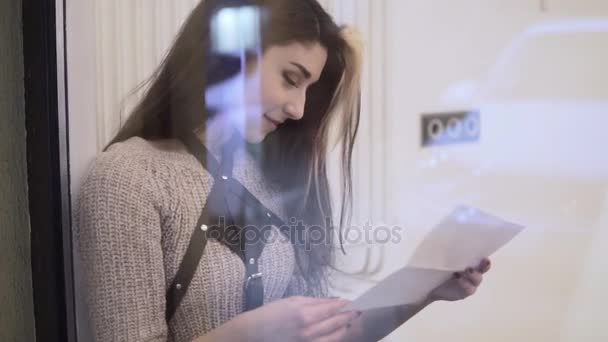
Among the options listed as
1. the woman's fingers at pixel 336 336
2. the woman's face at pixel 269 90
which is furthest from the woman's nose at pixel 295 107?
the woman's fingers at pixel 336 336

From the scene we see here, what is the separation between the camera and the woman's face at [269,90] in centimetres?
60

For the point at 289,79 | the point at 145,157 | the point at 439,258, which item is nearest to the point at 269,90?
the point at 289,79

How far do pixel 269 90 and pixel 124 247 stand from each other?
0.63 ft

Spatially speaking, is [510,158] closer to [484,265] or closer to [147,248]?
[484,265]

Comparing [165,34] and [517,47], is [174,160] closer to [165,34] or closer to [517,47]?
[165,34]

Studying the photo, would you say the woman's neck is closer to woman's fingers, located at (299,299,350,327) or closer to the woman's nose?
the woman's nose

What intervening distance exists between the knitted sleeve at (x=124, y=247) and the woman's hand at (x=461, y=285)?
266mm

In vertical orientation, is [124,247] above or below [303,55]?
below

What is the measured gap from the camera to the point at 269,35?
600mm

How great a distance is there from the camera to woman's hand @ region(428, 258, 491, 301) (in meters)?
0.65

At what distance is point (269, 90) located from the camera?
24.0 inches

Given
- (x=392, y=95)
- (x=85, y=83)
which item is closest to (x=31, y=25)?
(x=85, y=83)

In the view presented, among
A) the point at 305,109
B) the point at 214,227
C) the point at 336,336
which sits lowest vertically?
the point at 336,336

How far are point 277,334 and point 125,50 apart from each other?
0.30 metres
